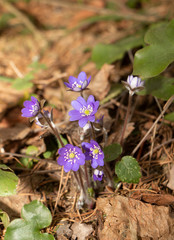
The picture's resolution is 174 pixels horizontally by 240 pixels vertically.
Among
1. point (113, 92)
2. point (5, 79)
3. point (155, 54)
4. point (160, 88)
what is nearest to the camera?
point (155, 54)

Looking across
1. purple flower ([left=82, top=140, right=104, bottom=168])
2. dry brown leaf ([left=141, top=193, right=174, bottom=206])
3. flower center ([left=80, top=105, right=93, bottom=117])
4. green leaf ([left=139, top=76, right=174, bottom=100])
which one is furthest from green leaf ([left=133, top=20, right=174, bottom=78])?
dry brown leaf ([left=141, top=193, right=174, bottom=206])

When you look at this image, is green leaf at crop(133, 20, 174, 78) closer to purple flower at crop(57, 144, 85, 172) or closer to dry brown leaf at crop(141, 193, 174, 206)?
purple flower at crop(57, 144, 85, 172)

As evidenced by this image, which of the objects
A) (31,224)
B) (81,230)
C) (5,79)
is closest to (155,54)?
(81,230)

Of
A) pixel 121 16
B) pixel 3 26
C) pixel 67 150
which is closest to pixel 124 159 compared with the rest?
pixel 67 150

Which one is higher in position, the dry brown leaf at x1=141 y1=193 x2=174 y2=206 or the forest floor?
the forest floor

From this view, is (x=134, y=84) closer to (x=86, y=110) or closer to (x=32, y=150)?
(x=86, y=110)

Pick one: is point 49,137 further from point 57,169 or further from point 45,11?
point 45,11

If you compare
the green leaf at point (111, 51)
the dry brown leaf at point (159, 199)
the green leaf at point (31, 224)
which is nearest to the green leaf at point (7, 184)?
the green leaf at point (31, 224)
